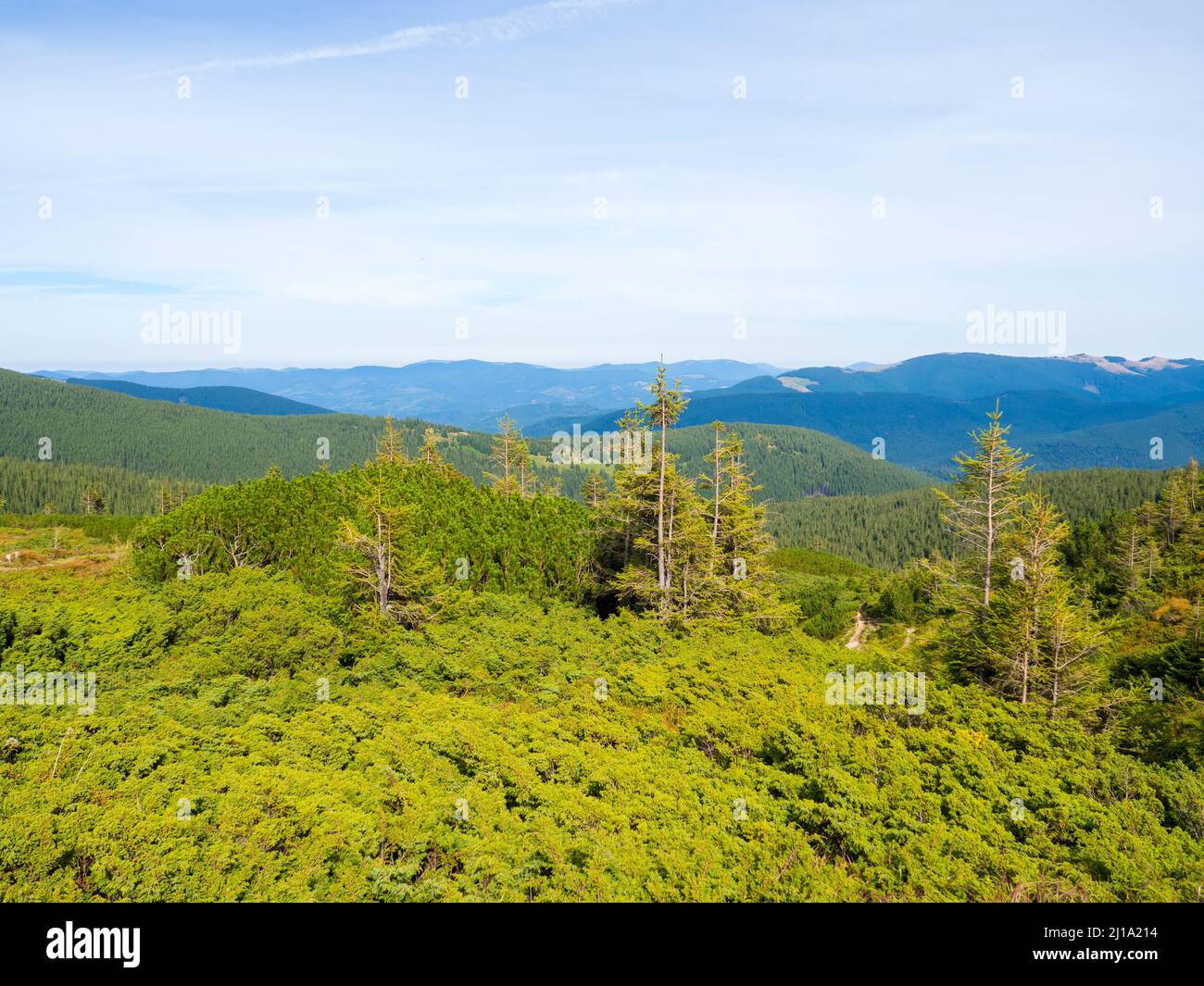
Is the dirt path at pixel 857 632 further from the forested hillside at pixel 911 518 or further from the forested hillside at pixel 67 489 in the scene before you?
the forested hillside at pixel 67 489

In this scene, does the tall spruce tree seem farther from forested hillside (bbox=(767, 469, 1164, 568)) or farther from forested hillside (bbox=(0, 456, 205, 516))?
forested hillside (bbox=(0, 456, 205, 516))

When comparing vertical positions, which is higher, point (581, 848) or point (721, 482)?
point (721, 482)

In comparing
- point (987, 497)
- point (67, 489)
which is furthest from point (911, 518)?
point (67, 489)

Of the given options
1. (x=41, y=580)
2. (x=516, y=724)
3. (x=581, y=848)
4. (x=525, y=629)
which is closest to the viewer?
(x=581, y=848)

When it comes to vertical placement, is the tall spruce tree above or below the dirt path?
above

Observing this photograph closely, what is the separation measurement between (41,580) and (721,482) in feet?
114

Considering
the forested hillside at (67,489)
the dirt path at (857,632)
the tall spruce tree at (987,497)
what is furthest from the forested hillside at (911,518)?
the forested hillside at (67,489)

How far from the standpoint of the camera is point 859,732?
55.8ft

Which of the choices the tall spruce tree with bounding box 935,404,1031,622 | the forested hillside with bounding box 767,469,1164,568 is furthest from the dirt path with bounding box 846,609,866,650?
the forested hillside with bounding box 767,469,1164,568

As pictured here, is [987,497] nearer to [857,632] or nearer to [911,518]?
[857,632]

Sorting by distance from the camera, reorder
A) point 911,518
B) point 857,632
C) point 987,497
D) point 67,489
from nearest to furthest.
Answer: point 987,497, point 857,632, point 67,489, point 911,518

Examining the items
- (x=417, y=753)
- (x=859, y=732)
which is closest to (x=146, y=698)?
(x=417, y=753)

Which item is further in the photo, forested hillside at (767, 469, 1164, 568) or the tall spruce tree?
forested hillside at (767, 469, 1164, 568)
